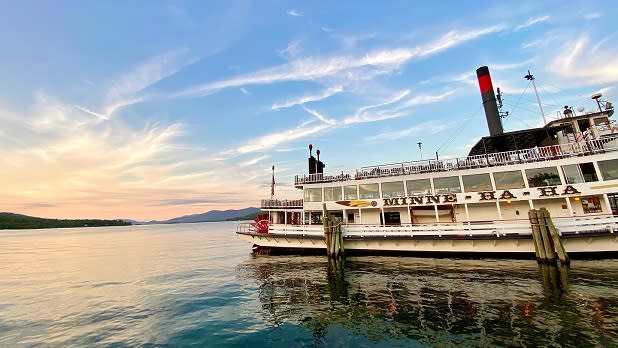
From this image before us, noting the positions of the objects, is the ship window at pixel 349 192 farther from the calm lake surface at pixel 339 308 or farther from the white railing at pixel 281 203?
the calm lake surface at pixel 339 308

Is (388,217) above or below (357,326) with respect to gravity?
above

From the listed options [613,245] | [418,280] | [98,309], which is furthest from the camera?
[613,245]

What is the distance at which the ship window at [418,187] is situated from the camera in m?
23.0

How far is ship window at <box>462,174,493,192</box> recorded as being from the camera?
21.2 m

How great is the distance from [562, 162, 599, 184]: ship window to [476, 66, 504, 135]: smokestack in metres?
7.59

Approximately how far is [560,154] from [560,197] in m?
3.09

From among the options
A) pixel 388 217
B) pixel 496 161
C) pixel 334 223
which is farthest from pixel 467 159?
pixel 334 223

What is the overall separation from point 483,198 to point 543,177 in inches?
161

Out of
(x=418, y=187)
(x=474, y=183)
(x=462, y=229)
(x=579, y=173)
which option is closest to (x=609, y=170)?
(x=579, y=173)

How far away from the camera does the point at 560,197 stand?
1895 cm

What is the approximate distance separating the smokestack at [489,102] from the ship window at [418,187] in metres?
9.45

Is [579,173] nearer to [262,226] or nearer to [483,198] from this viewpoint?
[483,198]

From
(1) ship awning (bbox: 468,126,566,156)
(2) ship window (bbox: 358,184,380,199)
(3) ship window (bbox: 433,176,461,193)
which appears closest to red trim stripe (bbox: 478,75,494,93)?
(1) ship awning (bbox: 468,126,566,156)

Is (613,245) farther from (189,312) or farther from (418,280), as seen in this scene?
(189,312)
